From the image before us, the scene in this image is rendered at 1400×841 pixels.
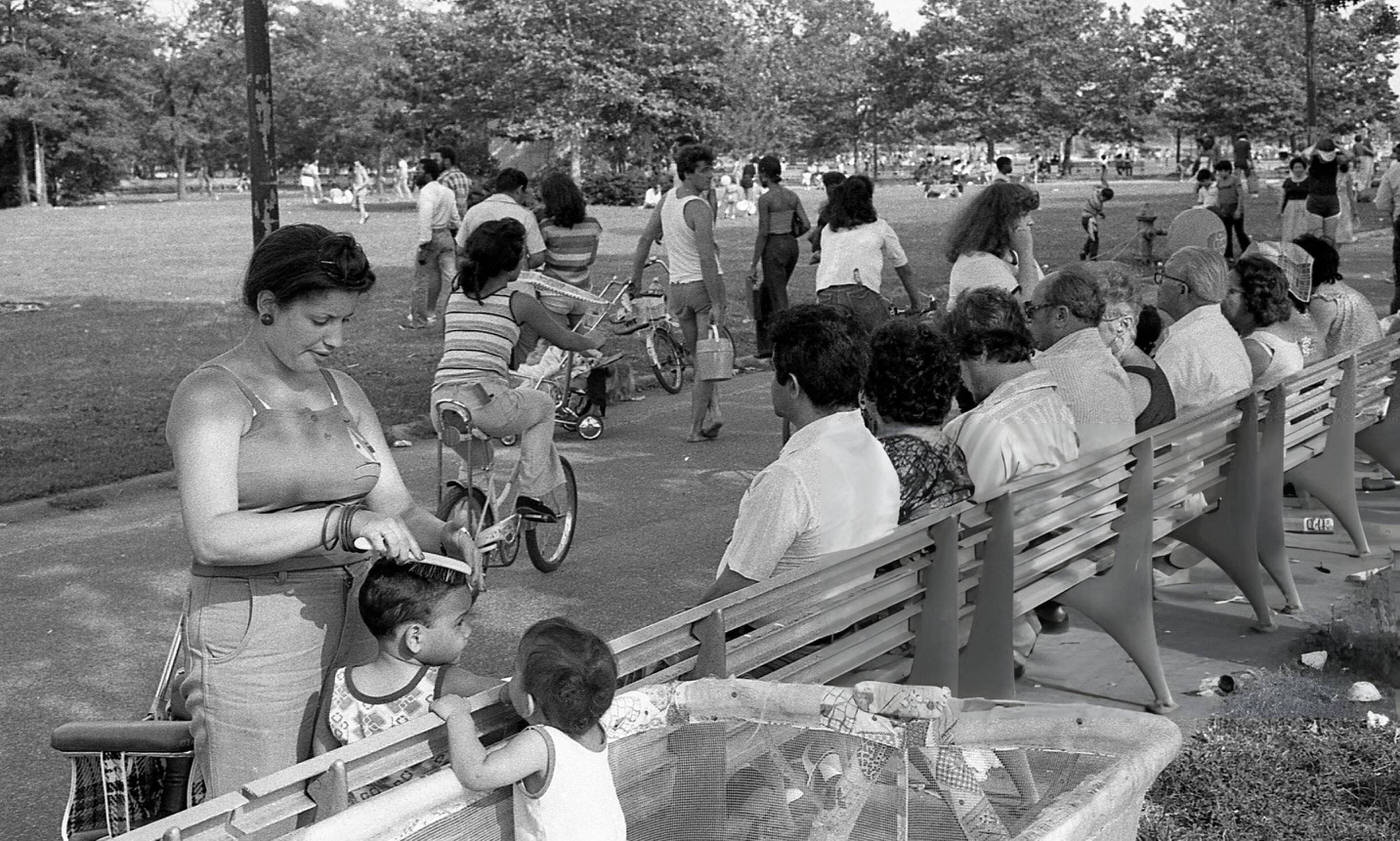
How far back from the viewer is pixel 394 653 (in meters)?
3.25

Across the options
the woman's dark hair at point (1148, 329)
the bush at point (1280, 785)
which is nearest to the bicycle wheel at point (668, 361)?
the woman's dark hair at point (1148, 329)

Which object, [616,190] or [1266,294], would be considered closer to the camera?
[1266,294]

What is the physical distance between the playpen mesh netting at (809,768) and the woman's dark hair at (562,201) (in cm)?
779

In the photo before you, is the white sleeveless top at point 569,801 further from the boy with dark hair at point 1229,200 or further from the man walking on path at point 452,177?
the boy with dark hair at point 1229,200

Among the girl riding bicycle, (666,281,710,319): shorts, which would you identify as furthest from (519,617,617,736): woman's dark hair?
(666,281,710,319): shorts

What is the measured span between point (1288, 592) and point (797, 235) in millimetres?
7533

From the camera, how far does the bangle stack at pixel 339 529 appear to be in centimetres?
301

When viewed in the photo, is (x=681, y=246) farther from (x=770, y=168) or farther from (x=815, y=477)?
(x=815, y=477)

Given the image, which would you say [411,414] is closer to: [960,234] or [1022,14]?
[960,234]

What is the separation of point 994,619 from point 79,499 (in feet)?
20.1

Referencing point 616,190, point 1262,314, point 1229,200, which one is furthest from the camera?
point 616,190

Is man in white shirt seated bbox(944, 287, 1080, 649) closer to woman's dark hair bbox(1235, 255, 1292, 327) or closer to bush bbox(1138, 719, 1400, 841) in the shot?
bush bbox(1138, 719, 1400, 841)

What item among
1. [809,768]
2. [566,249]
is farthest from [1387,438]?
[809,768]

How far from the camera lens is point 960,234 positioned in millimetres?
8609
